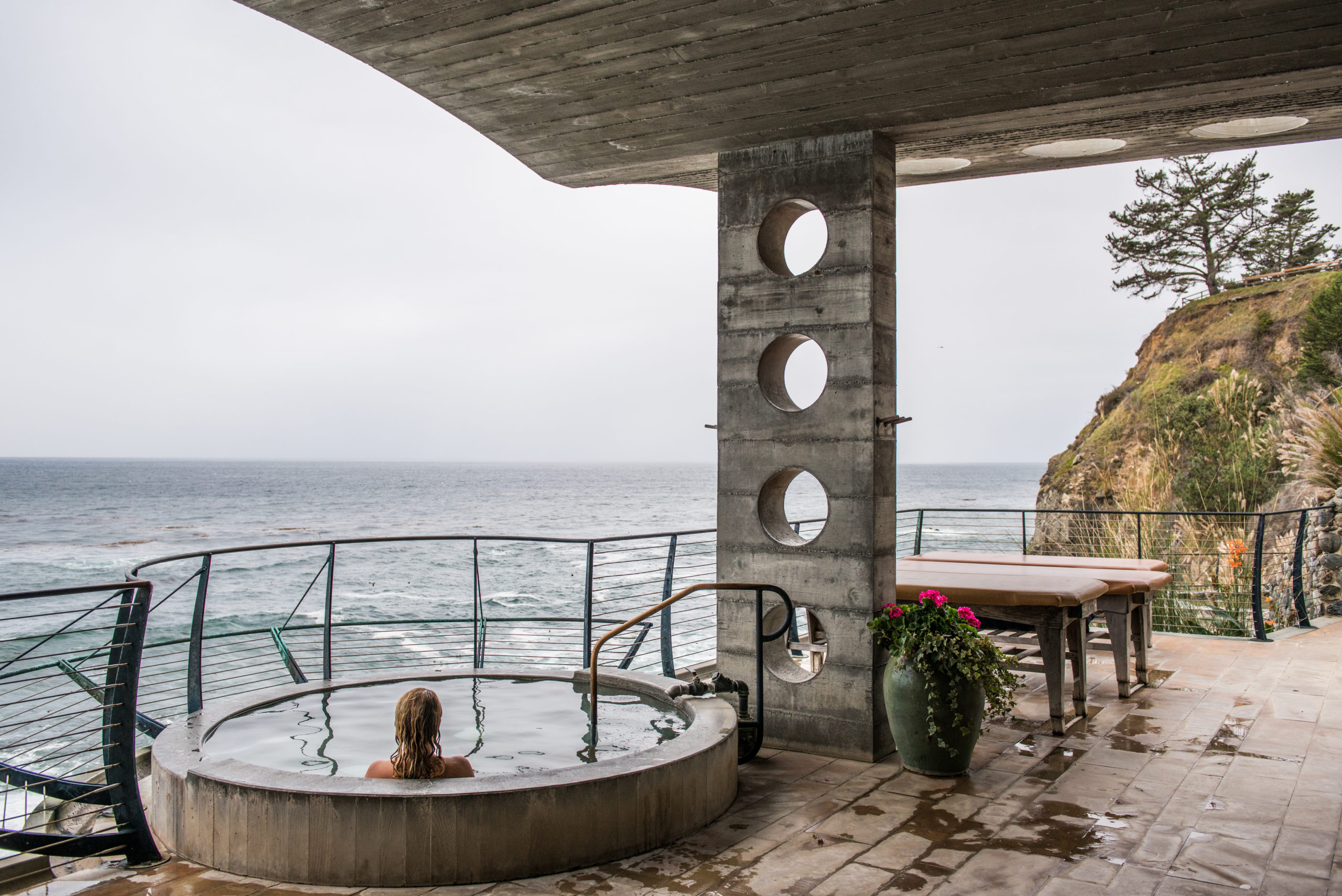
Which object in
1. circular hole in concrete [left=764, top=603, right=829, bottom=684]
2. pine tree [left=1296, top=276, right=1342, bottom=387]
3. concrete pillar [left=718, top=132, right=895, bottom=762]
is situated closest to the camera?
concrete pillar [left=718, top=132, right=895, bottom=762]

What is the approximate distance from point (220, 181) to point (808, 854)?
48425mm

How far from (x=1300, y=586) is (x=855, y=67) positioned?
6649mm

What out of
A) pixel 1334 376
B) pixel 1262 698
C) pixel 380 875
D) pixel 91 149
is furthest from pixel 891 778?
pixel 91 149

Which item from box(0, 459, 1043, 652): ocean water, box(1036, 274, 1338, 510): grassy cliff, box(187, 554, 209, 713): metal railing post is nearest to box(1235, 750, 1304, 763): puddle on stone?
box(0, 459, 1043, 652): ocean water

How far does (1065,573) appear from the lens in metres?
5.29

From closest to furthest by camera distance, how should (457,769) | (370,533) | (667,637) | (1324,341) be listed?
1. (457,769)
2. (667,637)
3. (1324,341)
4. (370,533)

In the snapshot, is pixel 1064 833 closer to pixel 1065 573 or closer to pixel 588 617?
pixel 1065 573

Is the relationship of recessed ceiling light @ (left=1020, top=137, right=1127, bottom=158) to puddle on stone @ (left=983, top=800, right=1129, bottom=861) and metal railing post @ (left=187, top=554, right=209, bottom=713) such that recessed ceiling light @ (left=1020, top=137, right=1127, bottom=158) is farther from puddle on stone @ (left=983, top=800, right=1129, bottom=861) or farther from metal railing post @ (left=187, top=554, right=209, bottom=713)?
A: metal railing post @ (left=187, top=554, right=209, bottom=713)

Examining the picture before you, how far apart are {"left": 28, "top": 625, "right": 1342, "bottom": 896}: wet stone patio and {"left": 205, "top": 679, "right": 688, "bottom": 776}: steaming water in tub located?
624mm

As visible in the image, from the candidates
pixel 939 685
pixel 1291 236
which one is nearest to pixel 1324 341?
pixel 1291 236

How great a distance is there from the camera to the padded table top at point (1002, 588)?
→ 441cm

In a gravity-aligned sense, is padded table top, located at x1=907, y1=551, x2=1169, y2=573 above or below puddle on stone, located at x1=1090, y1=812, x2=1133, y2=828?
above

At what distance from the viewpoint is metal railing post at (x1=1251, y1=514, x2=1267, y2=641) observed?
7059 millimetres

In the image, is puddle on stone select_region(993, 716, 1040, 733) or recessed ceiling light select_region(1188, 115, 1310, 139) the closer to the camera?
recessed ceiling light select_region(1188, 115, 1310, 139)
